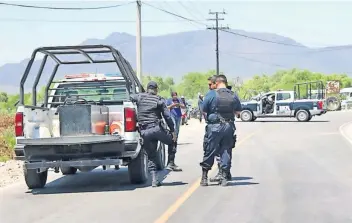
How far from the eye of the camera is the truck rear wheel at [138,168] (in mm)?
12164

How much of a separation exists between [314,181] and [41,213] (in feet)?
16.3

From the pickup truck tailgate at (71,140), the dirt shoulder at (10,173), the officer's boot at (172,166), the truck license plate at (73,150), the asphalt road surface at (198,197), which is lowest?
the dirt shoulder at (10,173)

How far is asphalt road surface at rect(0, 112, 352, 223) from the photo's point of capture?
9.07 metres

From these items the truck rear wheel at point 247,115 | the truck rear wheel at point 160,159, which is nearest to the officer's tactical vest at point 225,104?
the truck rear wheel at point 160,159

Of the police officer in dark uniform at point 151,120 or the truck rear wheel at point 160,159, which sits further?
the truck rear wheel at point 160,159

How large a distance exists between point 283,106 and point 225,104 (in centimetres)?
3050

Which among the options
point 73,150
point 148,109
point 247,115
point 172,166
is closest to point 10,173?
point 172,166

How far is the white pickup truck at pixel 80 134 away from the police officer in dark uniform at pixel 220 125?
47.5 inches

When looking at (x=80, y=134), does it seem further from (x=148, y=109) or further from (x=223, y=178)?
(x=223, y=178)

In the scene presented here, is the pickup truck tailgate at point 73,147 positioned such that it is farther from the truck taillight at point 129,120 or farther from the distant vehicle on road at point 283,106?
the distant vehicle on road at point 283,106

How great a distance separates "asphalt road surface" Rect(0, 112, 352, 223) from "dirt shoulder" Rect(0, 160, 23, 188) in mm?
785

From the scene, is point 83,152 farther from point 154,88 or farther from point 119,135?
point 154,88

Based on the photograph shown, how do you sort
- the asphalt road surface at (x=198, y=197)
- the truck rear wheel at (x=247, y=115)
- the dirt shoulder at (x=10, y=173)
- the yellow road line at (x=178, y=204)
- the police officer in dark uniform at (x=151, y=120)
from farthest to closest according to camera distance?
1. the truck rear wheel at (x=247, y=115)
2. the dirt shoulder at (x=10, y=173)
3. the police officer in dark uniform at (x=151, y=120)
4. the asphalt road surface at (x=198, y=197)
5. the yellow road line at (x=178, y=204)

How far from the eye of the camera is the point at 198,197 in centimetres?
1058
